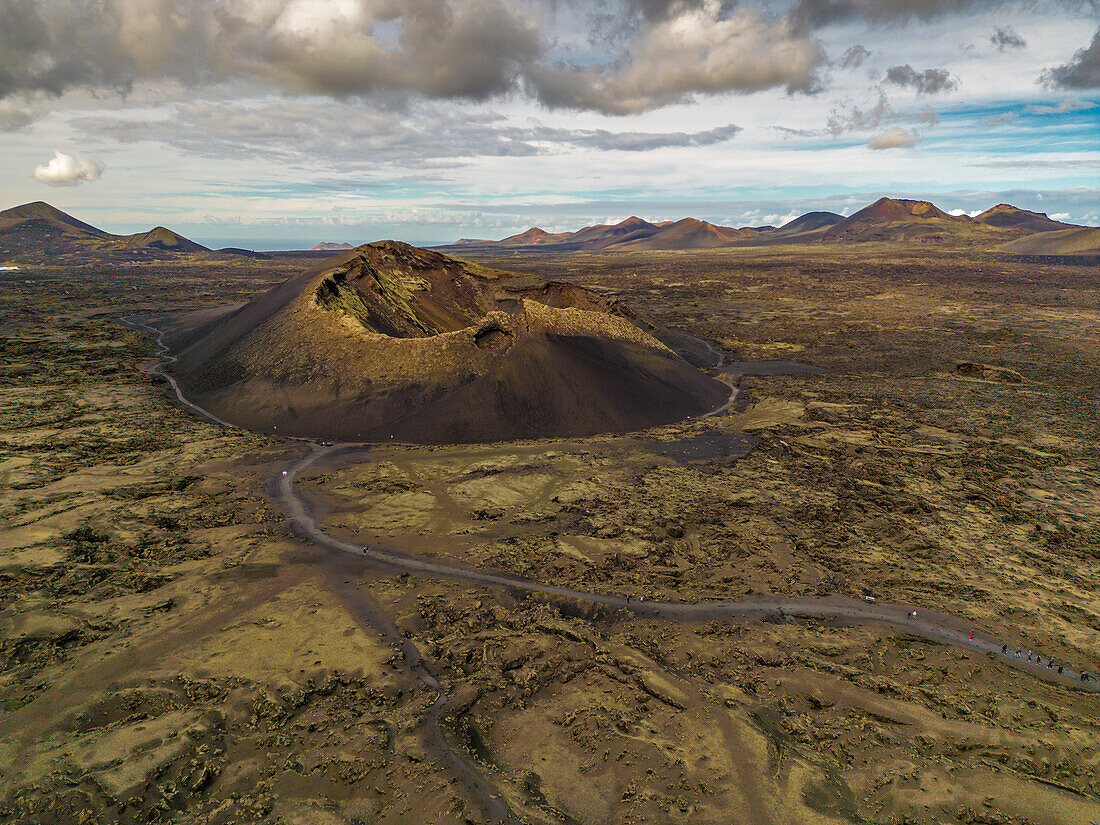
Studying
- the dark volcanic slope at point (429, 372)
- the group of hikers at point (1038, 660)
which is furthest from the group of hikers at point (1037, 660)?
the dark volcanic slope at point (429, 372)

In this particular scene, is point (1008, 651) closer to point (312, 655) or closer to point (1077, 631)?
point (1077, 631)

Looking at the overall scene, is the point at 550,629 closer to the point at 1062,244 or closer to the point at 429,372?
the point at 429,372

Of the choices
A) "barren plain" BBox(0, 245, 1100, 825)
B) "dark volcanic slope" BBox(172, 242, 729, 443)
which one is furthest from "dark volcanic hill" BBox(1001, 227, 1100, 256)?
"dark volcanic slope" BBox(172, 242, 729, 443)

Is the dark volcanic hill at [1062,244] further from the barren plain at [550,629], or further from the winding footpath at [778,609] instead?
the winding footpath at [778,609]

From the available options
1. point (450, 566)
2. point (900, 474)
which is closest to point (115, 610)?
point (450, 566)

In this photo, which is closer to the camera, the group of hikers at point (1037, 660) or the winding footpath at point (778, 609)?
the group of hikers at point (1037, 660)

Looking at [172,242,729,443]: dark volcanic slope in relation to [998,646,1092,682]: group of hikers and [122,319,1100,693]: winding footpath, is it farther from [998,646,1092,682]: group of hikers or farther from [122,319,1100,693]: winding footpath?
[998,646,1092,682]: group of hikers
